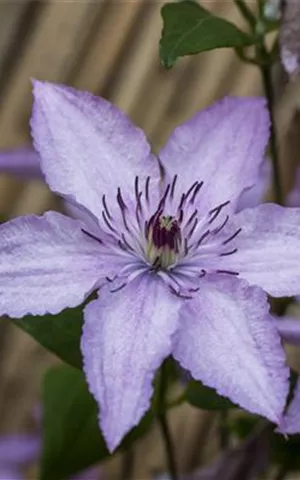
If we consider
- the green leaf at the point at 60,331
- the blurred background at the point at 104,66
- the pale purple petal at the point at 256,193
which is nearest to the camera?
the green leaf at the point at 60,331

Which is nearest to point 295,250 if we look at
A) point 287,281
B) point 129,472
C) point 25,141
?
point 287,281

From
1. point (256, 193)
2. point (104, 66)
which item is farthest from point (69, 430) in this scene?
point (104, 66)

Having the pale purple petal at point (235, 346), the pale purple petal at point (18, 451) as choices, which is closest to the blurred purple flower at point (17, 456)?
the pale purple petal at point (18, 451)

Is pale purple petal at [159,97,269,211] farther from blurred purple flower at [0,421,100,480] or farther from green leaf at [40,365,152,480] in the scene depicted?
blurred purple flower at [0,421,100,480]

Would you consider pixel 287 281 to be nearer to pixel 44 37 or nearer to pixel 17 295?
pixel 17 295

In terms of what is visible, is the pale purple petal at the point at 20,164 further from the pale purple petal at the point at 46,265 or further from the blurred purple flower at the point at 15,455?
the blurred purple flower at the point at 15,455

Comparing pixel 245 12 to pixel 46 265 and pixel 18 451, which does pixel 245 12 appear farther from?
pixel 18 451
